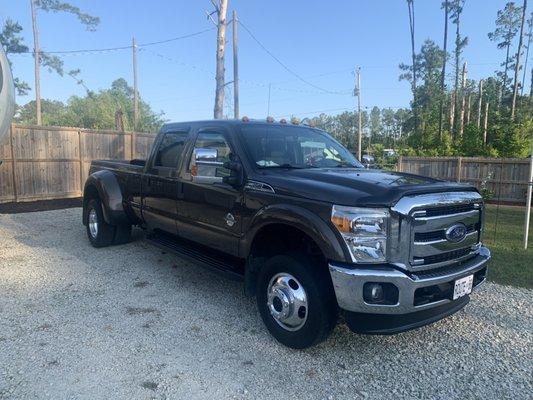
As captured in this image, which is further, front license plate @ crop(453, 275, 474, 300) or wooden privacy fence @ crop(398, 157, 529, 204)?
wooden privacy fence @ crop(398, 157, 529, 204)

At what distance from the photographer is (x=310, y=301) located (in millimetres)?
3396

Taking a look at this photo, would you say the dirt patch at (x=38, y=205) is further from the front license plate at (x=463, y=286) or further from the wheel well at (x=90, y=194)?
the front license plate at (x=463, y=286)

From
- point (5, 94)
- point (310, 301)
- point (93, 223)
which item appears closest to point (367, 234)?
point (310, 301)

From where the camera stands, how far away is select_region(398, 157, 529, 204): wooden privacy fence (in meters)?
14.0

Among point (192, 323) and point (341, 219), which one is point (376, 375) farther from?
point (192, 323)

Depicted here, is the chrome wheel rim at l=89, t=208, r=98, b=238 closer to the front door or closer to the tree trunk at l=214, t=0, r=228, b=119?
the front door

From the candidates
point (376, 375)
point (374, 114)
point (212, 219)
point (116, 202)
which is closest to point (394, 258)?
point (376, 375)

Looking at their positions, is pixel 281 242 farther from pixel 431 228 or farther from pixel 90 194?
pixel 90 194

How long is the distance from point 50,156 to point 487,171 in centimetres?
1406

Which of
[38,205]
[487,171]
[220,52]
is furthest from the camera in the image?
[220,52]

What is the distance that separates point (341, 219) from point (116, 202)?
435cm

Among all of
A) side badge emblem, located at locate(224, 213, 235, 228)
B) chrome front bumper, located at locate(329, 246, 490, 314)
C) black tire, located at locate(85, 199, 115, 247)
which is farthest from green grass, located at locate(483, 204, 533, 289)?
black tire, located at locate(85, 199, 115, 247)

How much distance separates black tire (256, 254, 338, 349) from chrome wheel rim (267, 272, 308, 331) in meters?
0.04

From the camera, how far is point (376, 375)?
3322 mm
